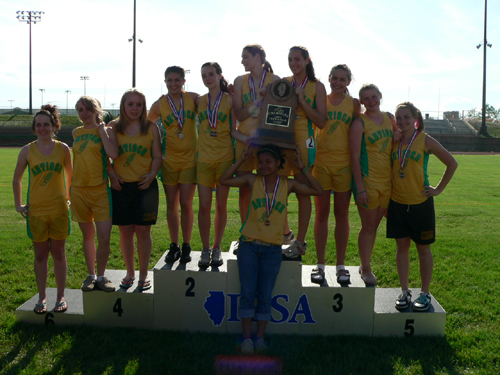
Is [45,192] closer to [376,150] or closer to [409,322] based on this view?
[376,150]

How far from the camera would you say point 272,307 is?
12.5 feet

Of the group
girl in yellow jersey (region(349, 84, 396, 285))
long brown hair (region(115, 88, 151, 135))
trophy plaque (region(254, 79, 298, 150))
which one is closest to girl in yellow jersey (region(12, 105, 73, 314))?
long brown hair (region(115, 88, 151, 135))

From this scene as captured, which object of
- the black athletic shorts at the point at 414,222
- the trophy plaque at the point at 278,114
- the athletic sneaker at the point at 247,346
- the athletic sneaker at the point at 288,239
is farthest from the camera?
the athletic sneaker at the point at 288,239

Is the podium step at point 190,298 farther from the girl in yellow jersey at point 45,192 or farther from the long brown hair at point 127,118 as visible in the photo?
the long brown hair at point 127,118

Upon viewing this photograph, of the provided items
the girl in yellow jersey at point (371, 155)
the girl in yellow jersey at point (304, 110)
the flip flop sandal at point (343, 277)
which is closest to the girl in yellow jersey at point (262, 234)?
the girl in yellow jersey at point (304, 110)

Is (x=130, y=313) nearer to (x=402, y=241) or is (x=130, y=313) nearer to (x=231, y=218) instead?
(x=402, y=241)

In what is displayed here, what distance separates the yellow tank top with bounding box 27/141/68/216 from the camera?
3758 millimetres

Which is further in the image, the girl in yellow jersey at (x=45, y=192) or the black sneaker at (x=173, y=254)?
the black sneaker at (x=173, y=254)

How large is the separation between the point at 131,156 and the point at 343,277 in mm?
2256

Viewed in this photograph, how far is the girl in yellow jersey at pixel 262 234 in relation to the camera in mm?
3539

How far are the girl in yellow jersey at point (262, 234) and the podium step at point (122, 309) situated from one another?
0.96 meters

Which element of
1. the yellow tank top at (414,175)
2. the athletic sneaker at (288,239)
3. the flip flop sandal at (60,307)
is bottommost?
the flip flop sandal at (60,307)

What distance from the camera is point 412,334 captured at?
12.5 feet

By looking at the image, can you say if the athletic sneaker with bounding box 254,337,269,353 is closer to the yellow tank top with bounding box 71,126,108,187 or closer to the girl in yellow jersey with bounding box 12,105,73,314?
the girl in yellow jersey with bounding box 12,105,73,314
